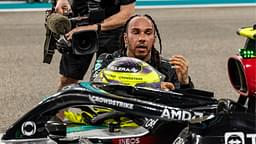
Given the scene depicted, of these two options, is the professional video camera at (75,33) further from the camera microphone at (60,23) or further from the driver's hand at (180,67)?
the driver's hand at (180,67)

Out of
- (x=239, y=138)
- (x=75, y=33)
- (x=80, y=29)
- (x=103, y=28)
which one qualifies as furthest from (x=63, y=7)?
(x=239, y=138)

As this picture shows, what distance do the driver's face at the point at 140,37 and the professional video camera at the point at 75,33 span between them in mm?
349

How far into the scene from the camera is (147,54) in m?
4.05

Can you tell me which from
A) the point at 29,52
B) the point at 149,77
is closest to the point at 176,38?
the point at 29,52

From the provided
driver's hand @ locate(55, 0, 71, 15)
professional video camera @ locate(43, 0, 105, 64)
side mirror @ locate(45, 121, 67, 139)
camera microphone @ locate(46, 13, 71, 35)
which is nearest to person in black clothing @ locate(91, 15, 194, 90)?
professional video camera @ locate(43, 0, 105, 64)

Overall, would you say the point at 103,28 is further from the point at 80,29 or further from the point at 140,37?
the point at 140,37

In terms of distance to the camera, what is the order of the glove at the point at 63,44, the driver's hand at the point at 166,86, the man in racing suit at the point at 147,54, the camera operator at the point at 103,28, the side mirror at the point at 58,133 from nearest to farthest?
1. the side mirror at the point at 58,133
2. the driver's hand at the point at 166,86
3. the man in racing suit at the point at 147,54
4. the glove at the point at 63,44
5. the camera operator at the point at 103,28

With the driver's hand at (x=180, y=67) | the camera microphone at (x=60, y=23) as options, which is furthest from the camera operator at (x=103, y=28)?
the driver's hand at (x=180, y=67)

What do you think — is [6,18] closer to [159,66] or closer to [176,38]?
[176,38]

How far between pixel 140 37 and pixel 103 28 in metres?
0.78

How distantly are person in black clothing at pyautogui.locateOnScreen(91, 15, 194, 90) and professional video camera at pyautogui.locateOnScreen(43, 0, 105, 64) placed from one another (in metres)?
0.28

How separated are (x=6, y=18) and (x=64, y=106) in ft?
41.7

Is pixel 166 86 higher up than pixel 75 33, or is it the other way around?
pixel 75 33

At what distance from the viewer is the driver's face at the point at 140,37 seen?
405cm
